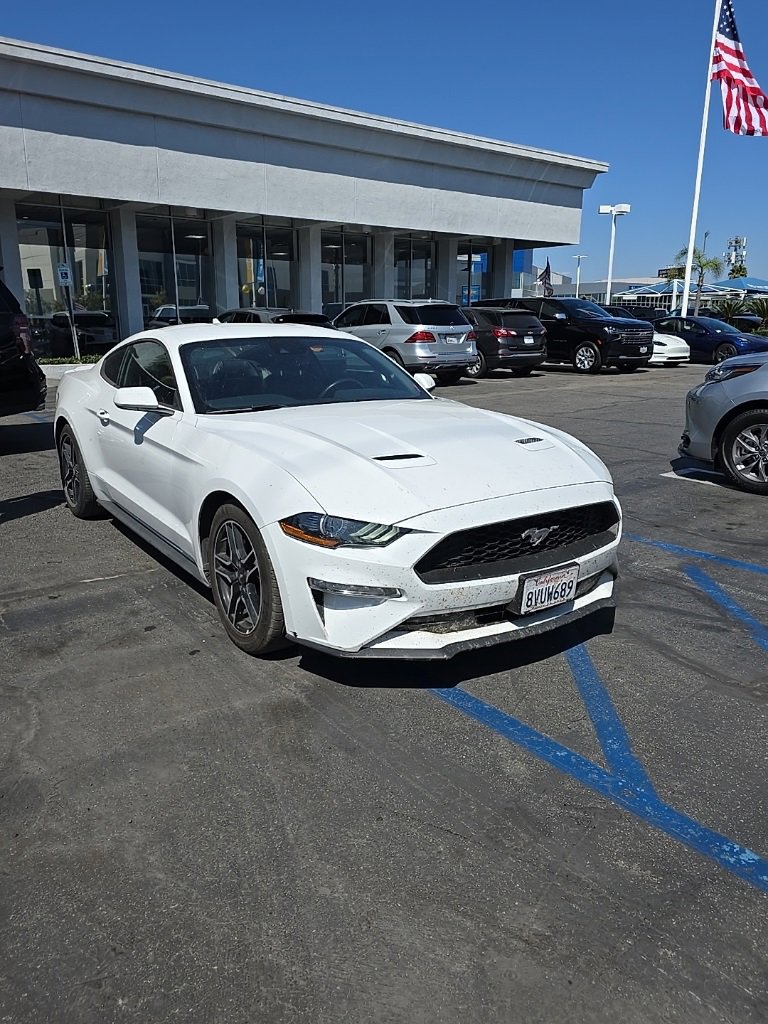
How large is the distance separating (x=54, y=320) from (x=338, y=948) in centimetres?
2129

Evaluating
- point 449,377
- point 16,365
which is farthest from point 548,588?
point 449,377

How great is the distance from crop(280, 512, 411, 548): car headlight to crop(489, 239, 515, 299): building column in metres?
28.3

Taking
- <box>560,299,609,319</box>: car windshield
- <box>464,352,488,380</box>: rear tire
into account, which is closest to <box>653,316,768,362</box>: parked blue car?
<box>560,299,609,319</box>: car windshield

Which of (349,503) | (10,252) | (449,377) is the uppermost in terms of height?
(10,252)

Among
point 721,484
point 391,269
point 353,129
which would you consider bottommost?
point 721,484

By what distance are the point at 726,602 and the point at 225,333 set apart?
351 centimetres

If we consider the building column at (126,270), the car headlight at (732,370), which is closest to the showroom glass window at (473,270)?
the building column at (126,270)

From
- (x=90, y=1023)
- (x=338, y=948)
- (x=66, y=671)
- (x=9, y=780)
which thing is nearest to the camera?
(x=90, y=1023)

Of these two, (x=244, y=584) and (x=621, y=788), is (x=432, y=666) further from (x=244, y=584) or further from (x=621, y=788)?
(x=621, y=788)

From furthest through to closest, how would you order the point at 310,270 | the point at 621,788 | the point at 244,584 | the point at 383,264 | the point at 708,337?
the point at 383,264 → the point at 708,337 → the point at 310,270 → the point at 244,584 → the point at 621,788

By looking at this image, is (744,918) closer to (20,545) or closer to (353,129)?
(20,545)

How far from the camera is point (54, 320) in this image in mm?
20891

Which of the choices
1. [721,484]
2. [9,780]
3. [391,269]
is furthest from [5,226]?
[9,780]

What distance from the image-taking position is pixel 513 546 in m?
3.64
